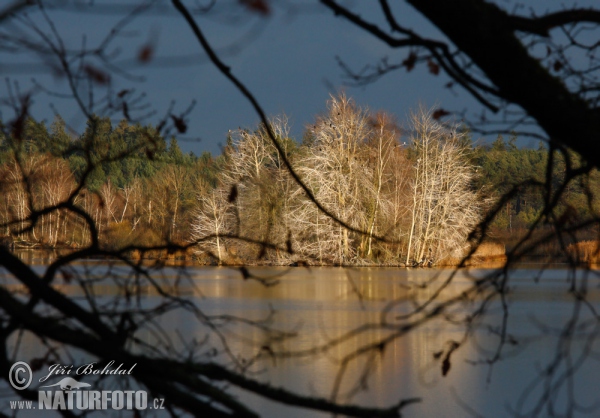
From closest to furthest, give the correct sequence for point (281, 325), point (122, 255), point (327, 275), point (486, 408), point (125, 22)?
point (125, 22)
point (122, 255)
point (486, 408)
point (281, 325)
point (327, 275)

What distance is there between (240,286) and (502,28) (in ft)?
69.3

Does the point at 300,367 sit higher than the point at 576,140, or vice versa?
the point at 576,140

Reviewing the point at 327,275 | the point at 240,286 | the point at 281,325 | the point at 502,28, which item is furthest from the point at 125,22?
the point at 327,275

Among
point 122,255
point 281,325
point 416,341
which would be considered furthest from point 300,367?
point 122,255

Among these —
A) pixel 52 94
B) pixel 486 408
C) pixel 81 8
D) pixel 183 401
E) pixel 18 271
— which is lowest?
pixel 486 408

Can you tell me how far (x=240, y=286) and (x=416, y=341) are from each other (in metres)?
10.3

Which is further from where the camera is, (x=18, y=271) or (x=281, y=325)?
(x=281, y=325)

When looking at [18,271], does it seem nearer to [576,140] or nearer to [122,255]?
[122,255]

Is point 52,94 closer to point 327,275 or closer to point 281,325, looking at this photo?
point 281,325

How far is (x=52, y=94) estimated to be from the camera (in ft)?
6.19

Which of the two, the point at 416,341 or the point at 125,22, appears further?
the point at 416,341

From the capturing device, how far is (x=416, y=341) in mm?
12805

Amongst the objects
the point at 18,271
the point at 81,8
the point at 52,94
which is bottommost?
the point at 18,271

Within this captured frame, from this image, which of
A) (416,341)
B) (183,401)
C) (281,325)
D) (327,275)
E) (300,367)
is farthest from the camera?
(327,275)
